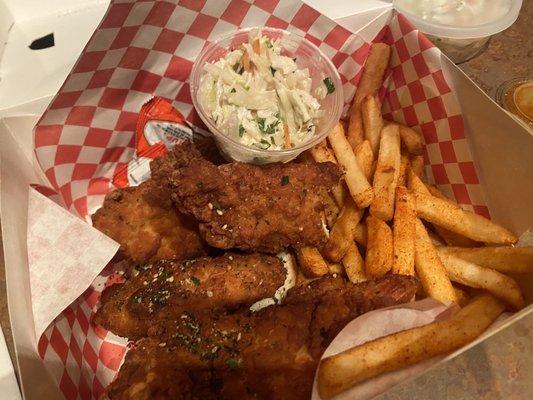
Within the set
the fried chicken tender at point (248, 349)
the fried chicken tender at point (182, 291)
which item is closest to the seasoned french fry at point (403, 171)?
the fried chicken tender at point (248, 349)

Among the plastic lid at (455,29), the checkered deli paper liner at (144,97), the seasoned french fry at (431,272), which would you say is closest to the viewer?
the seasoned french fry at (431,272)

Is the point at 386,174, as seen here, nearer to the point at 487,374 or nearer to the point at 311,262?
the point at 311,262

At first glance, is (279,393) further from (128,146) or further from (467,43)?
(467,43)

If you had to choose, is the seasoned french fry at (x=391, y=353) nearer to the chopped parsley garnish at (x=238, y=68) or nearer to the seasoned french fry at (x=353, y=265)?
the seasoned french fry at (x=353, y=265)

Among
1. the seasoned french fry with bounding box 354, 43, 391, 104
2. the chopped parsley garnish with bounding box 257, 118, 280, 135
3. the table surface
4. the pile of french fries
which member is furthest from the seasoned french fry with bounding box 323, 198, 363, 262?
the table surface

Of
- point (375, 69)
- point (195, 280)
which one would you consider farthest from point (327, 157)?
point (195, 280)
